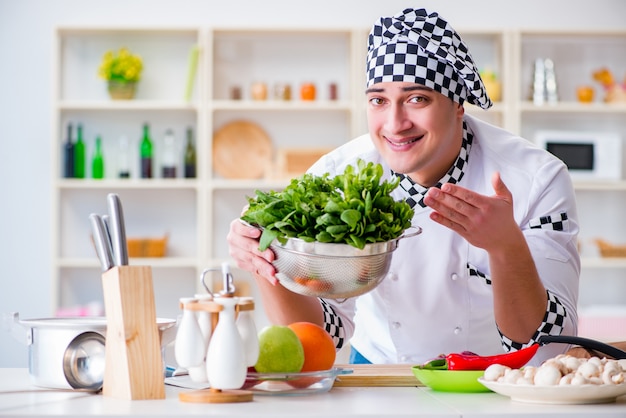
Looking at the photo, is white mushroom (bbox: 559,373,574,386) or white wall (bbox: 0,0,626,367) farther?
white wall (bbox: 0,0,626,367)

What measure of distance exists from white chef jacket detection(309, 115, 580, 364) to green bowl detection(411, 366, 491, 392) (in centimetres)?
58

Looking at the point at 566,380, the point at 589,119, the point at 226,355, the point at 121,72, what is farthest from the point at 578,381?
the point at 589,119

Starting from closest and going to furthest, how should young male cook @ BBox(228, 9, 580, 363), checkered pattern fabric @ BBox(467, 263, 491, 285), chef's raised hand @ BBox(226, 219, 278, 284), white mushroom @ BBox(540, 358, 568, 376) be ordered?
white mushroom @ BBox(540, 358, 568, 376) < chef's raised hand @ BBox(226, 219, 278, 284) < young male cook @ BBox(228, 9, 580, 363) < checkered pattern fabric @ BBox(467, 263, 491, 285)

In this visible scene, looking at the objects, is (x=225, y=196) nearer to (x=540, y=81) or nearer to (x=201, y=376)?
(x=540, y=81)

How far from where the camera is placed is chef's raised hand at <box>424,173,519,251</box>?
5.12ft

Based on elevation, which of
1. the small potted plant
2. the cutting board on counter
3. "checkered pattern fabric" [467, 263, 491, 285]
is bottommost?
the cutting board on counter

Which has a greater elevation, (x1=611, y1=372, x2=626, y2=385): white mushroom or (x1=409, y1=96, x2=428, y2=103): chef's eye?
(x1=409, y1=96, x2=428, y2=103): chef's eye

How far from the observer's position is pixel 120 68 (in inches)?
189

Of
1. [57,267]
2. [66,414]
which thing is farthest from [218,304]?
[57,267]

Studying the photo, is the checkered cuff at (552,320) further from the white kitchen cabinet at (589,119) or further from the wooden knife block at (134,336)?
the white kitchen cabinet at (589,119)

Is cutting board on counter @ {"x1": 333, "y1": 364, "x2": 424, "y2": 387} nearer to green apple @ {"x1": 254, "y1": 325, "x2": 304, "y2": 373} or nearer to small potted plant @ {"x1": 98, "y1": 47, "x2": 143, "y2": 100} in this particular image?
green apple @ {"x1": 254, "y1": 325, "x2": 304, "y2": 373}

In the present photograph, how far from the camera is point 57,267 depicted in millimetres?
4781

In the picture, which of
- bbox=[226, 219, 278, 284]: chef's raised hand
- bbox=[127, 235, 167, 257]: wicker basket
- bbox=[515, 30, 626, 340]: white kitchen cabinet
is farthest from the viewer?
bbox=[515, 30, 626, 340]: white kitchen cabinet

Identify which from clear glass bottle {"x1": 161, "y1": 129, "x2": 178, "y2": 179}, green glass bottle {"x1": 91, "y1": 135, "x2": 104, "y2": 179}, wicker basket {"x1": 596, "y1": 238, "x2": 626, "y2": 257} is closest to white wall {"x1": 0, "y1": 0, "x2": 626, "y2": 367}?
green glass bottle {"x1": 91, "y1": 135, "x2": 104, "y2": 179}
